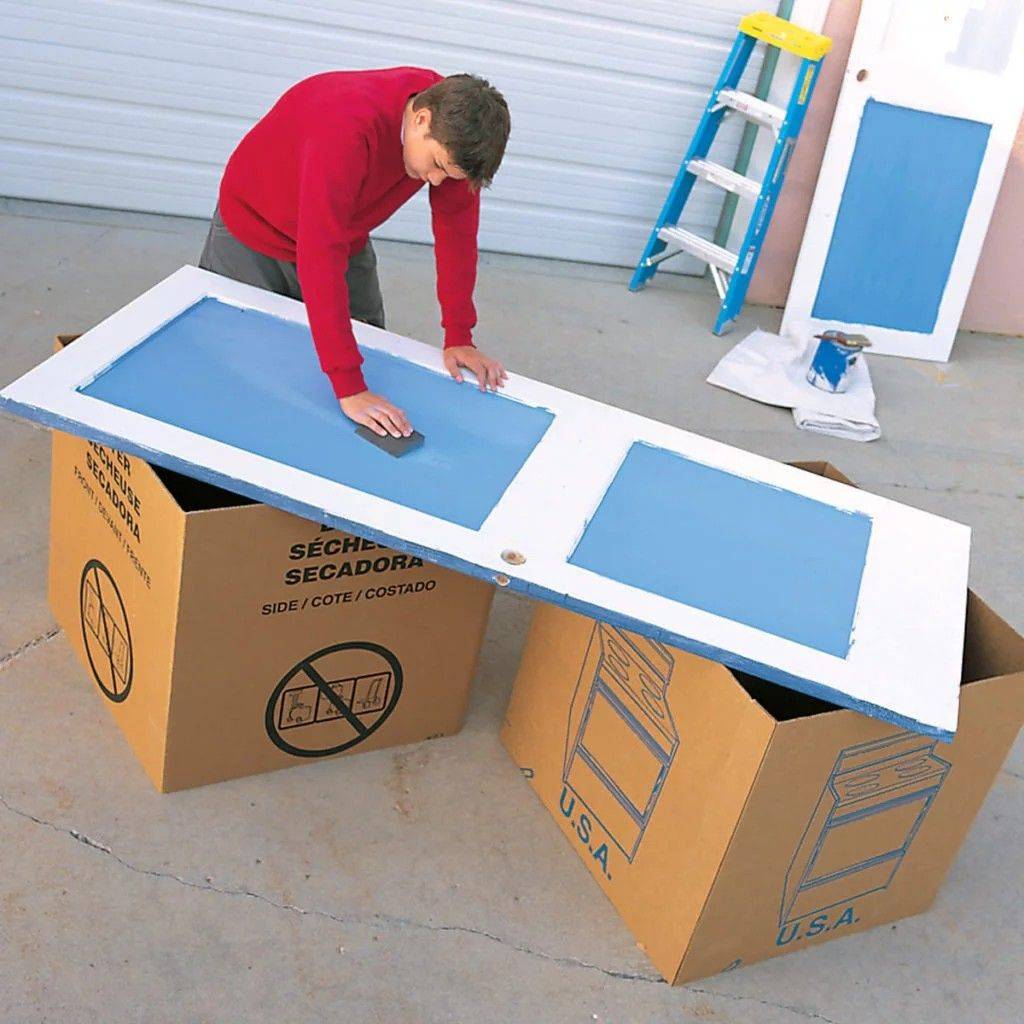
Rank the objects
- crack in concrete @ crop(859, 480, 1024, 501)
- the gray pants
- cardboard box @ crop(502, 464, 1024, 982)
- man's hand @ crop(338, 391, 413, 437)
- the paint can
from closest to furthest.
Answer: cardboard box @ crop(502, 464, 1024, 982)
man's hand @ crop(338, 391, 413, 437)
the gray pants
crack in concrete @ crop(859, 480, 1024, 501)
the paint can

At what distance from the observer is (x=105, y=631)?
2035 millimetres

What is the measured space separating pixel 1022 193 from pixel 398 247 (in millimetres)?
2176

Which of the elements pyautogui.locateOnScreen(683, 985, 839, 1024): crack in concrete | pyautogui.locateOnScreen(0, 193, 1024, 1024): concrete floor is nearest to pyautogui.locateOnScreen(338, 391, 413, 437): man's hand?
pyautogui.locateOnScreen(0, 193, 1024, 1024): concrete floor

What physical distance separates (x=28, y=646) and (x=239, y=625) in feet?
2.01

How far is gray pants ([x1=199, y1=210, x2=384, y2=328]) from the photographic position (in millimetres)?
2221

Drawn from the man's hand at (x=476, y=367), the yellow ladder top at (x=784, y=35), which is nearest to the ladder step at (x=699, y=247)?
the yellow ladder top at (x=784, y=35)

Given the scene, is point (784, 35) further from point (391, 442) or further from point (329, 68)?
point (391, 442)

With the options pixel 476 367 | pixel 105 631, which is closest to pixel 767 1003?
pixel 476 367

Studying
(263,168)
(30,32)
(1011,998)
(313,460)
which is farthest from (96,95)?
(1011,998)

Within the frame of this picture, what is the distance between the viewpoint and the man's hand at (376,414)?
5.80 ft

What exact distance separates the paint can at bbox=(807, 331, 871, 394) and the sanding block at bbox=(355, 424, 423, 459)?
2.13 meters

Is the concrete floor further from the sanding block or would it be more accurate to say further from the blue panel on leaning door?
the blue panel on leaning door

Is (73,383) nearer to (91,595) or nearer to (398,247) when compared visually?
(91,595)

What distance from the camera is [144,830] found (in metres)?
1.90
